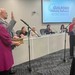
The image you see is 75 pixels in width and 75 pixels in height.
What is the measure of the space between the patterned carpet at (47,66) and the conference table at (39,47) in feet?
0.53

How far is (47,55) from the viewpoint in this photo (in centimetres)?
675

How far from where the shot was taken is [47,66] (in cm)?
535

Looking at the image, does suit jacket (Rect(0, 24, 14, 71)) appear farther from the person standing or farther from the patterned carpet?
the patterned carpet

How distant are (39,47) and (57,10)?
4.47m

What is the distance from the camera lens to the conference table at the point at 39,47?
5.41 metres

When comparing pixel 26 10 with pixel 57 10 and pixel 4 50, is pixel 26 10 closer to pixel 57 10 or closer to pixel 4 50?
pixel 57 10

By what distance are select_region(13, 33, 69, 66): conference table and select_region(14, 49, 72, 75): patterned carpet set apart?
162mm

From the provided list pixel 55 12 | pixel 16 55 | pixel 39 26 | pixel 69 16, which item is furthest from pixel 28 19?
pixel 16 55

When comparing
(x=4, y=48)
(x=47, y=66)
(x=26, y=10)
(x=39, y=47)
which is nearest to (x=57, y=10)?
(x=26, y=10)

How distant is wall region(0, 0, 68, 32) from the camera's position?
9.12 meters

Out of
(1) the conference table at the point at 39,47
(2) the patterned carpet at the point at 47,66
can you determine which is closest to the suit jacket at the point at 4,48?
(2) the patterned carpet at the point at 47,66

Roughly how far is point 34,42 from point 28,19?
3.78 metres

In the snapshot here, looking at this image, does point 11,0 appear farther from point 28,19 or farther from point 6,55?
point 6,55

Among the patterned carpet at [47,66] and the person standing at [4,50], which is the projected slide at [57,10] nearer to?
the patterned carpet at [47,66]
